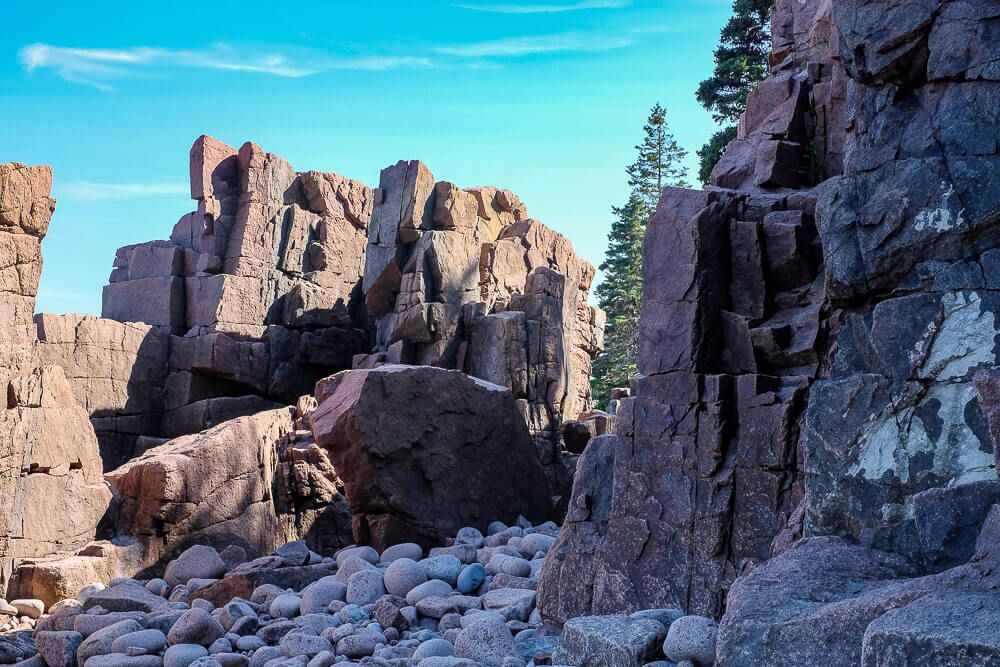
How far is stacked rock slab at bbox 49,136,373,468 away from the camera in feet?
65.1

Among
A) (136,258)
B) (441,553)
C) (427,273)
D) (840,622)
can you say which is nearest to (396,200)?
(427,273)

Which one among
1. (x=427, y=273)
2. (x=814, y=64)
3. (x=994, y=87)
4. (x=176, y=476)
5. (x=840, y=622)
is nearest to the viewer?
(x=840, y=622)

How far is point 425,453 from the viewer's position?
11.2 metres

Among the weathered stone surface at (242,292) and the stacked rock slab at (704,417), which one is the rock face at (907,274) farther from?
the weathered stone surface at (242,292)

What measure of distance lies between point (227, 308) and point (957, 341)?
1866cm

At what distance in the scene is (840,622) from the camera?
3.86 meters

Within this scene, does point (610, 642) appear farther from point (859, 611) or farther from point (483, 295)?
point (483, 295)

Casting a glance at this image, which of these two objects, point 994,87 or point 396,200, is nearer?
point 994,87

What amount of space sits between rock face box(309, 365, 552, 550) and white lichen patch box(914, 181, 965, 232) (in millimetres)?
6814

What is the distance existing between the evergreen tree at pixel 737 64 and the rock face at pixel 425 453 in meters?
7.77

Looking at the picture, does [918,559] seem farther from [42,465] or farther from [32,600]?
[42,465]

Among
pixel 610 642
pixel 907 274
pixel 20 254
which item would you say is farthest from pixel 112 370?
pixel 907 274

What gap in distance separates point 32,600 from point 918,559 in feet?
28.9

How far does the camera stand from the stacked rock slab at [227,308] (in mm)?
19828
